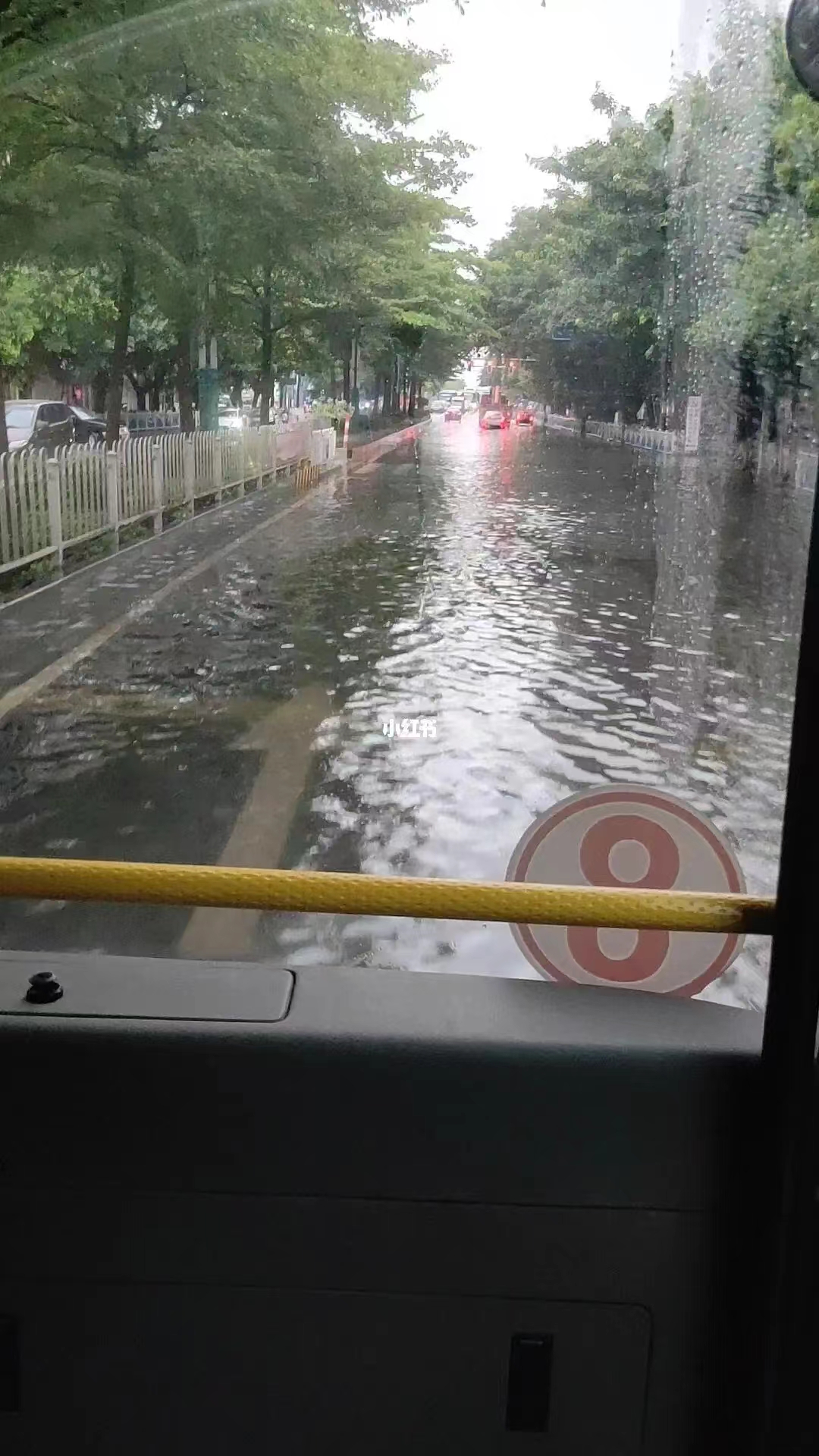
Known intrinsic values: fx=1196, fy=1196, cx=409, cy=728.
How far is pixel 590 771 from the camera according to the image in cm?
155

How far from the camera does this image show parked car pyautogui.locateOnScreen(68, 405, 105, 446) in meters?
1.93

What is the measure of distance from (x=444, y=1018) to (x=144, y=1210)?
13.7 inches

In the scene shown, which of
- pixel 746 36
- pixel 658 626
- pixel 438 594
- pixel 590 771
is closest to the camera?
pixel 746 36

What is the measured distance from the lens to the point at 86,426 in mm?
1936

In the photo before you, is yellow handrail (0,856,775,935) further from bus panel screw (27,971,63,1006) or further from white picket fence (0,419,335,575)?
white picket fence (0,419,335,575)

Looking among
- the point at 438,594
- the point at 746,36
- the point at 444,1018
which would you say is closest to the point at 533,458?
the point at 438,594

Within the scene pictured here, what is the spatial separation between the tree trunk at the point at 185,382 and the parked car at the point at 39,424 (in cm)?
18

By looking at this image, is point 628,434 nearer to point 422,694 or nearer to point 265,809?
point 422,694

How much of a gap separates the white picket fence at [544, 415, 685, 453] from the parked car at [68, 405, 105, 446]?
0.73m

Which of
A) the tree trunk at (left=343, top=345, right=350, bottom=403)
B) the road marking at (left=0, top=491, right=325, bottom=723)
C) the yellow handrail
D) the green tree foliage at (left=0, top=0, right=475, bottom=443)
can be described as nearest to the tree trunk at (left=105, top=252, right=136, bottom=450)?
the green tree foliage at (left=0, top=0, right=475, bottom=443)

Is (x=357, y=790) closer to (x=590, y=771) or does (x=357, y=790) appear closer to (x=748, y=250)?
(x=590, y=771)

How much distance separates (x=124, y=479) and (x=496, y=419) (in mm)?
612

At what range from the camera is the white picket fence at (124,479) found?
185 cm

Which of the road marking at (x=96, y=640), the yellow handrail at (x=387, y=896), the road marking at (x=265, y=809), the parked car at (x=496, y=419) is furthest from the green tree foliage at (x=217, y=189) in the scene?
the yellow handrail at (x=387, y=896)
